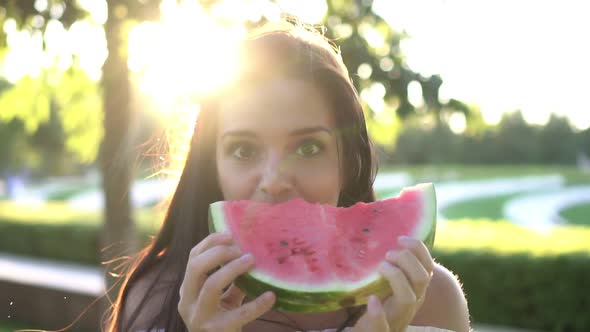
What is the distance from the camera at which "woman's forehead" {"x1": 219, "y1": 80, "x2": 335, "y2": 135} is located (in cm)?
186

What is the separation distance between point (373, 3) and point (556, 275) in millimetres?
4153

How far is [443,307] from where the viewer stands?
7.18 feet

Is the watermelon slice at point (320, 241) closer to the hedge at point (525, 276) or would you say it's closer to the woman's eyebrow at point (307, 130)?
the woman's eyebrow at point (307, 130)

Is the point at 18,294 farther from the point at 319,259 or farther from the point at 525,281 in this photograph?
the point at 319,259

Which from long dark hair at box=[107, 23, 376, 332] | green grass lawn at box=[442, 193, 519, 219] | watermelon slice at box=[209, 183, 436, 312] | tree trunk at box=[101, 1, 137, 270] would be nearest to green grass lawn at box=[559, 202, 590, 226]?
green grass lawn at box=[442, 193, 519, 219]

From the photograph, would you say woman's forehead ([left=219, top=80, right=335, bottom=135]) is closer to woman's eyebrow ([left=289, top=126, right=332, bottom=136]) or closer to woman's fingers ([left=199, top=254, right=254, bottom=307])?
woman's eyebrow ([left=289, top=126, right=332, bottom=136])

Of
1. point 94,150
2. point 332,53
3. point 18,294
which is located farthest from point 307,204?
Answer: point 18,294

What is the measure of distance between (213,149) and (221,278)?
75 cm

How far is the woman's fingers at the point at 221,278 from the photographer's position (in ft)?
4.91

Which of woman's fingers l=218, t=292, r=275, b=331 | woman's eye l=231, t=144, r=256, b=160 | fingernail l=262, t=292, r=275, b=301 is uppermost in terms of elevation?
woman's eye l=231, t=144, r=256, b=160

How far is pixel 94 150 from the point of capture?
250 inches

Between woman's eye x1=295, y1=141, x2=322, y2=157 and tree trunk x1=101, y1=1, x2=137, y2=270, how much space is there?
2.19 m

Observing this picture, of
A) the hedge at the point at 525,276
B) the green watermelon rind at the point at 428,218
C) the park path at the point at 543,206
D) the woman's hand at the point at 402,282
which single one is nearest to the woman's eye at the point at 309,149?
the green watermelon rind at the point at 428,218

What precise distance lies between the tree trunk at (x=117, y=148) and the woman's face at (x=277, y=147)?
206 cm
